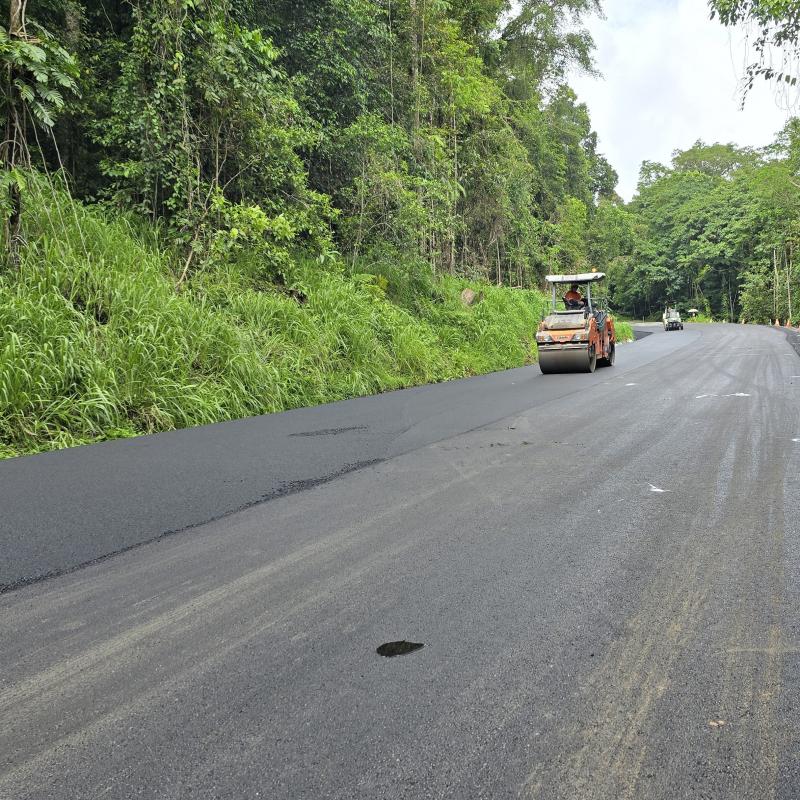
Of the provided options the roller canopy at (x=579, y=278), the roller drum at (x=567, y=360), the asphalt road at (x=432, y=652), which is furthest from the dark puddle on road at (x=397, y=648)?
the roller canopy at (x=579, y=278)

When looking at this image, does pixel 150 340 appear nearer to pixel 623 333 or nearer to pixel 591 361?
pixel 591 361

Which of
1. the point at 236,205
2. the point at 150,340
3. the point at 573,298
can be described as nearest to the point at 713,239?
the point at 573,298

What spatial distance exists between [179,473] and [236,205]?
22.9ft

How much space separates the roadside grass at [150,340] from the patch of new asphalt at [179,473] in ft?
1.86

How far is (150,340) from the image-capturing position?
7.20 meters

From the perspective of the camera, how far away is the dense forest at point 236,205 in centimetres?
692

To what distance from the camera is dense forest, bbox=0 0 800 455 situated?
692cm

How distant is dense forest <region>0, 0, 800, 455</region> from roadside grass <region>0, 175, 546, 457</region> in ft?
0.10

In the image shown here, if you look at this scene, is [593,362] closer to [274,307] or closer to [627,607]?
[274,307]

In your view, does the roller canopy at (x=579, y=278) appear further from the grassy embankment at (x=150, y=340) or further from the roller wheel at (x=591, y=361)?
the grassy embankment at (x=150, y=340)

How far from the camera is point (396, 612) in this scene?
2.20 m

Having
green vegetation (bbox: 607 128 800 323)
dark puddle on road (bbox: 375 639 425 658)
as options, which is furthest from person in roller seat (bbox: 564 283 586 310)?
green vegetation (bbox: 607 128 800 323)

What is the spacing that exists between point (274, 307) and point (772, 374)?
28.0ft

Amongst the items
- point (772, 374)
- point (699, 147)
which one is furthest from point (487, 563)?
point (699, 147)
